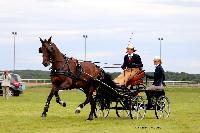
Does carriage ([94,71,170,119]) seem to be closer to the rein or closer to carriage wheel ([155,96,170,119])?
carriage wheel ([155,96,170,119])

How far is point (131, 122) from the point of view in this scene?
2152 cm

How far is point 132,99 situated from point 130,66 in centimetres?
125

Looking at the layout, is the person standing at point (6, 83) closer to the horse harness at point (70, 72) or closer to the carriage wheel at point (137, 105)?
the carriage wheel at point (137, 105)

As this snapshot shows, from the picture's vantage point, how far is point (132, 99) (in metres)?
23.1

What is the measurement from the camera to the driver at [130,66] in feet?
77.4

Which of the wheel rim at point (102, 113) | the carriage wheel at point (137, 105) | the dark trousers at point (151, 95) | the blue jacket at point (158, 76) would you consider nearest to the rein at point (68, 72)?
the carriage wheel at point (137, 105)

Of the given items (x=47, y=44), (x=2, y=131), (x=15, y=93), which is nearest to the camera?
(x=2, y=131)

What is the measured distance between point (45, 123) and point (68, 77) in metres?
2.61

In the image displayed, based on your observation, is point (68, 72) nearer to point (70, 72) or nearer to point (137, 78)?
point (70, 72)

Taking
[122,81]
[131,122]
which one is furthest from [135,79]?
[131,122]

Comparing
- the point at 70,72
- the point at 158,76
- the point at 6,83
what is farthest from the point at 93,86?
the point at 6,83

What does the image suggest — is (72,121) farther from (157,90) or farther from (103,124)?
(157,90)

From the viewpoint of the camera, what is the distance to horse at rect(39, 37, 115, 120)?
22219mm

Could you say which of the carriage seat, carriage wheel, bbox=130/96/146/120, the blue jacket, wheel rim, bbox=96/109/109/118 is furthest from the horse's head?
the blue jacket
